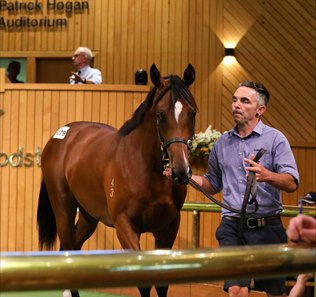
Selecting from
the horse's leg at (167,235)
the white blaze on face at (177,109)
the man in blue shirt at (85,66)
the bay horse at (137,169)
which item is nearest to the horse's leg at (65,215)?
the bay horse at (137,169)

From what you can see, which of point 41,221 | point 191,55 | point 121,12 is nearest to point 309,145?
point 191,55

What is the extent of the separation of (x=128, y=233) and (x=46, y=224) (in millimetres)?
1975

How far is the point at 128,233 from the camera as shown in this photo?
4.10 metres

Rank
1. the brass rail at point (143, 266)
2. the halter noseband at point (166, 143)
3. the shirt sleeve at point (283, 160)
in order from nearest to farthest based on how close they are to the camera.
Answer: the brass rail at point (143, 266)
the shirt sleeve at point (283, 160)
the halter noseband at point (166, 143)

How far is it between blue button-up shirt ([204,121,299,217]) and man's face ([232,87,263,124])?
3.0 inches

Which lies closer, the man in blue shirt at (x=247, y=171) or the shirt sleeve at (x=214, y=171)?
the man in blue shirt at (x=247, y=171)

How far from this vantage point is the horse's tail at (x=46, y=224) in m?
5.87

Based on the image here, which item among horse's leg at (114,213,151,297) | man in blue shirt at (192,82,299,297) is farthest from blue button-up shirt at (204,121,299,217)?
horse's leg at (114,213,151,297)

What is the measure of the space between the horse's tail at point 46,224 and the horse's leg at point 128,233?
1833 mm

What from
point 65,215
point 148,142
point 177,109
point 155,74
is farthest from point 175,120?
point 65,215

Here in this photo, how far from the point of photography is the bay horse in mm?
3785

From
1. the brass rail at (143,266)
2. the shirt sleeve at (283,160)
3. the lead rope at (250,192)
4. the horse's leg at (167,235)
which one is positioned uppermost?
the shirt sleeve at (283,160)

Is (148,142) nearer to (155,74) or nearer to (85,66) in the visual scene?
(155,74)

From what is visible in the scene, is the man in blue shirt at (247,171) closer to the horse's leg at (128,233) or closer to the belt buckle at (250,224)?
the belt buckle at (250,224)
